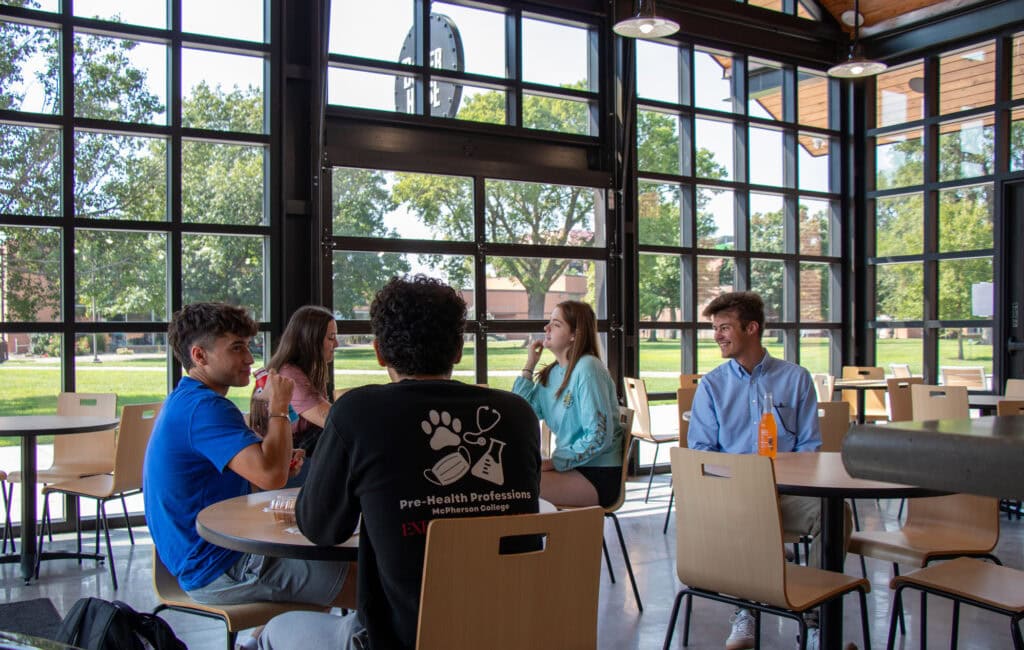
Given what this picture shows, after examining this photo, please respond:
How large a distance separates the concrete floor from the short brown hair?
51.0 inches

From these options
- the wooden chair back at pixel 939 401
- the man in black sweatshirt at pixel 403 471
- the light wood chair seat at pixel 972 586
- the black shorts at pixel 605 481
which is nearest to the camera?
the man in black sweatshirt at pixel 403 471

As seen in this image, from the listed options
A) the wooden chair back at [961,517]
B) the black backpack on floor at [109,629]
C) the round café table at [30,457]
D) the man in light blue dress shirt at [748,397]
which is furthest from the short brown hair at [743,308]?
the round café table at [30,457]

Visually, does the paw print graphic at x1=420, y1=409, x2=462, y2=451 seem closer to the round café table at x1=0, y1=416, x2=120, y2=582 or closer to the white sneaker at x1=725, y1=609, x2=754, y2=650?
the white sneaker at x1=725, y1=609, x2=754, y2=650

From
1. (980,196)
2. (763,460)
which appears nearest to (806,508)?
(763,460)

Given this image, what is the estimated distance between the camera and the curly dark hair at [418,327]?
204cm

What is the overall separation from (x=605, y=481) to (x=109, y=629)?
101 inches

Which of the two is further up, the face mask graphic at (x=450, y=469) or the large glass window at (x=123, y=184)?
the large glass window at (x=123, y=184)

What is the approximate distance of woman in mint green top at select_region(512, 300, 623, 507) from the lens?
398cm

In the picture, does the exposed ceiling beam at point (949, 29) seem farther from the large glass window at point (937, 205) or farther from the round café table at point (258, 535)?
the round café table at point (258, 535)

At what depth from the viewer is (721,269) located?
8.17m

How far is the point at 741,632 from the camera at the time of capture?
345cm

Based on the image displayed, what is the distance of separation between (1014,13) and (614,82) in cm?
351

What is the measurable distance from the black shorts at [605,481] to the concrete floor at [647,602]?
0.48 m

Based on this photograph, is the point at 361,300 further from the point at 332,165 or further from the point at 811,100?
the point at 811,100
